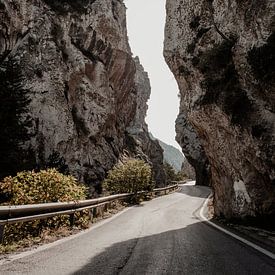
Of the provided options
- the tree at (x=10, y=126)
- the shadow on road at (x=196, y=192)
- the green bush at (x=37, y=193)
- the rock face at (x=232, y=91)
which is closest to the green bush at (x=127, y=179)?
the shadow on road at (x=196, y=192)

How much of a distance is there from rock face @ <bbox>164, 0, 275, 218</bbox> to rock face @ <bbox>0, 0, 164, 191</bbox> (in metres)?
17.0

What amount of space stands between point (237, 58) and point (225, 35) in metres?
1.95

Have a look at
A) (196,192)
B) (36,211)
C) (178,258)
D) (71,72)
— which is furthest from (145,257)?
(196,192)

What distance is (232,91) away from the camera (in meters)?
13.1

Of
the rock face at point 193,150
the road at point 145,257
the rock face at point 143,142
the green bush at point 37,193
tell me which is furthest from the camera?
the rock face at point 193,150

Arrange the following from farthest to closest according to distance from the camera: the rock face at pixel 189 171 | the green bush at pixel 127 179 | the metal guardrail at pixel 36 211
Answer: the rock face at pixel 189 171, the green bush at pixel 127 179, the metal guardrail at pixel 36 211

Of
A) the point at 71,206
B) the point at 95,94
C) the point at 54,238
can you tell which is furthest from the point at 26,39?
the point at 54,238

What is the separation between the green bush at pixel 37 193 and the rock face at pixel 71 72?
1903cm

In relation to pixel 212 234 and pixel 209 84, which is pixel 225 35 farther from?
pixel 212 234

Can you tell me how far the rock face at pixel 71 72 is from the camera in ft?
107

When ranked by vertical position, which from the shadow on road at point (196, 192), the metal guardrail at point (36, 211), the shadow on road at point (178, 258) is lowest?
the shadow on road at point (196, 192)

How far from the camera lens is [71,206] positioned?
36.8 ft

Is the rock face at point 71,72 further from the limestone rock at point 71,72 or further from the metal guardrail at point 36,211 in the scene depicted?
the metal guardrail at point 36,211

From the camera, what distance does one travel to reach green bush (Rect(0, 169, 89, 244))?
363 inches
